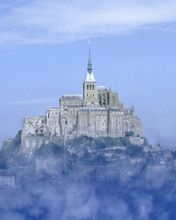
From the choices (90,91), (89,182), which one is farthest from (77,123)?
(89,182)

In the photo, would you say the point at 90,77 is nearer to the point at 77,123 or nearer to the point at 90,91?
the point at 90,91

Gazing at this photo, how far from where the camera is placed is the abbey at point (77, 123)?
51.7m

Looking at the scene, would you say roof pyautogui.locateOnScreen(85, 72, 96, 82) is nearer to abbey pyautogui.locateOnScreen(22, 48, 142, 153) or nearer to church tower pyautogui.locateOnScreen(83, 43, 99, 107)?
church tower pyautogui.locateOnScreen(83, 43, 99, 107)

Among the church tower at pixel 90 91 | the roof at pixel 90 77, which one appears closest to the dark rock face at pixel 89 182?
the church tower at pixel 90 91

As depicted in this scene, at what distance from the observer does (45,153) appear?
51500 millimetres

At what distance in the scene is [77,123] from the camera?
5188cm

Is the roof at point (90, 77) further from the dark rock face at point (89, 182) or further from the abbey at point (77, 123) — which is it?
the dark rock face at point (89, 182)

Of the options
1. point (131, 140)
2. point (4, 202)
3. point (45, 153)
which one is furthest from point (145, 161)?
point (4, 202)

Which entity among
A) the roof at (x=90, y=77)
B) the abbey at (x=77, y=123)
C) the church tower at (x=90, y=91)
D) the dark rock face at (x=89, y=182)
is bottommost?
the dark rock face at (x=89, y=182)

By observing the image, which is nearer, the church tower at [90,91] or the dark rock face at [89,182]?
the dark rock face at [89,182]

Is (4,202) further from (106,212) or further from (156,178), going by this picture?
(156,178)

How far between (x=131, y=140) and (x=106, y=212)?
26.5 feet

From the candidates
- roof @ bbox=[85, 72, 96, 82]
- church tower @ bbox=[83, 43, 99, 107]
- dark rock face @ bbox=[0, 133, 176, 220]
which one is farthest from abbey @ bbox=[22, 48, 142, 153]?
roof @ bbox=[85, 72, 96, 82]

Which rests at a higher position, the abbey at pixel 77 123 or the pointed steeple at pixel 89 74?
the pointed steeple at pixel 89 74
